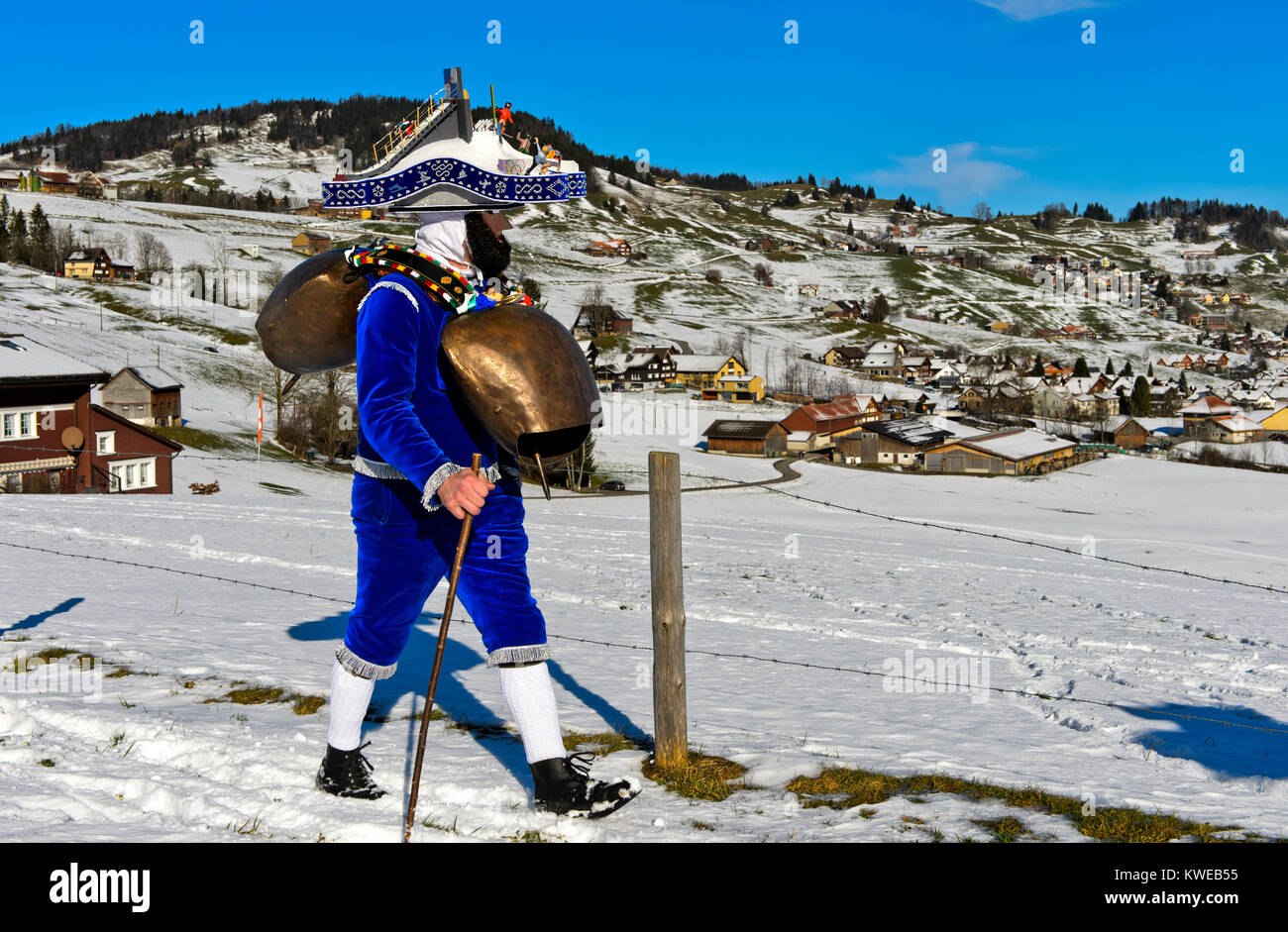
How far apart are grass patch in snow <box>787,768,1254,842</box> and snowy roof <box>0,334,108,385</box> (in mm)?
34797

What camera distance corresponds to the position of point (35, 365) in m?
32.8

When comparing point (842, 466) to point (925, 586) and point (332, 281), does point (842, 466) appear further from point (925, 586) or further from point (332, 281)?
point (332, 281)

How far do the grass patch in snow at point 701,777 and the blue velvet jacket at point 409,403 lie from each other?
1.93 meters

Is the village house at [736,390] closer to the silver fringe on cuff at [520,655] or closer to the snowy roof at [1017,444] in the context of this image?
the snowy roof at [1017,444]

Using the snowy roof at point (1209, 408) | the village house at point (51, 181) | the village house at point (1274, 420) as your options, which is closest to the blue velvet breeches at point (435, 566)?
the snowy roof at point (1209, 408)

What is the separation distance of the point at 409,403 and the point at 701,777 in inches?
105

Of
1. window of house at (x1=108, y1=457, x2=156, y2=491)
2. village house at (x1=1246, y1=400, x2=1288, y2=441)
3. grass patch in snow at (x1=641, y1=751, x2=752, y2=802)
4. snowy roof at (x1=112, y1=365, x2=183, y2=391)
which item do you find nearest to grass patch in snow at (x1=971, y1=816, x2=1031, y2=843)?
grass patch in snow at (x1=641, y1=751, x2=752, y2=802)

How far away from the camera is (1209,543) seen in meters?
37.4

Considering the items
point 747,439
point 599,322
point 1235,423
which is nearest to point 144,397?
point 747,439

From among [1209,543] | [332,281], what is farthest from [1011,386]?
[332,281]

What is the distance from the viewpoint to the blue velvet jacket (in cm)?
426

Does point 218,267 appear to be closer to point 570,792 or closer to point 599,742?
point 599,742

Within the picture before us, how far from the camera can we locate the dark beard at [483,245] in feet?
16.0
